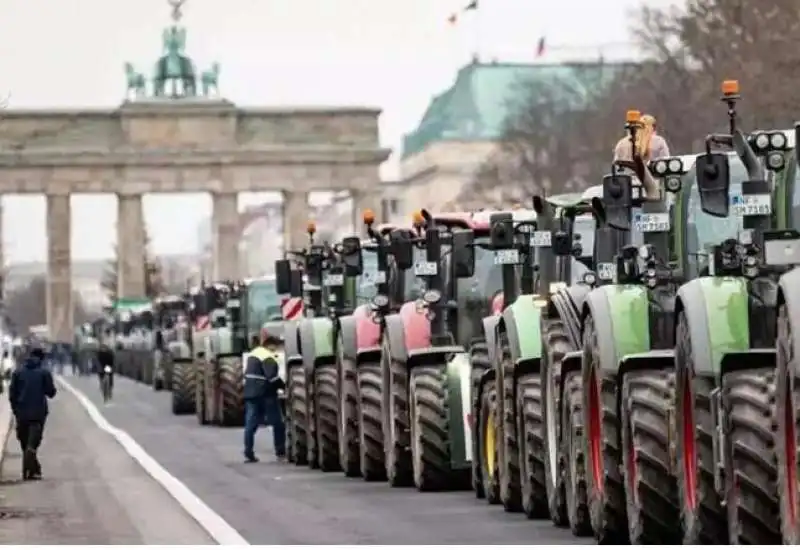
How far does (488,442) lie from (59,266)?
147980 millimetres

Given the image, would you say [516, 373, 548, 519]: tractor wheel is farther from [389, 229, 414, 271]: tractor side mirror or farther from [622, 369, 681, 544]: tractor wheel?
[389, 229, 414, 271]: tractor side mirror

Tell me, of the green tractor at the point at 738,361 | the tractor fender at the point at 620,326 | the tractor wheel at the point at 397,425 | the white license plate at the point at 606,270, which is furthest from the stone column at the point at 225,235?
the green tractor at the point at 738,361

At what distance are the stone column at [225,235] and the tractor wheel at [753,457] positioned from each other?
14987cm

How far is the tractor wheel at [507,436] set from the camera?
23656 mm

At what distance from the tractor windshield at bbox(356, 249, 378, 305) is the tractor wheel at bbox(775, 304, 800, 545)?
812 inches

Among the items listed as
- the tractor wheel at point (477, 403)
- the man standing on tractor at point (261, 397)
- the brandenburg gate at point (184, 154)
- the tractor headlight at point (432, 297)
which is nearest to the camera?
the tractor wheel at point (477, 403)

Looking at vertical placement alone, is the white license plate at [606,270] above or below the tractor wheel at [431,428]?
above

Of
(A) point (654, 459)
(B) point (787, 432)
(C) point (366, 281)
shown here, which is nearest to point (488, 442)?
(A) point (654, 459)

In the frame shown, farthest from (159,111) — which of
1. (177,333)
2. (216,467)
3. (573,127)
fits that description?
(216,467)

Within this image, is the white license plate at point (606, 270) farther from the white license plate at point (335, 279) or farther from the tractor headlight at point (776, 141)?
the white license plate at point (335, 279)

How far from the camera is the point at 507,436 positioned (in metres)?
23.8

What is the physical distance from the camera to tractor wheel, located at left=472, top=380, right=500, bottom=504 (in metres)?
24.9

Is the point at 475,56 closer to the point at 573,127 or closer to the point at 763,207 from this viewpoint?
the point at 573,127

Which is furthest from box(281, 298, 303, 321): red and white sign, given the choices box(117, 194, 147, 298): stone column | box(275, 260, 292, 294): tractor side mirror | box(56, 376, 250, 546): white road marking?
box(117, 194, 147, 298): stone column
